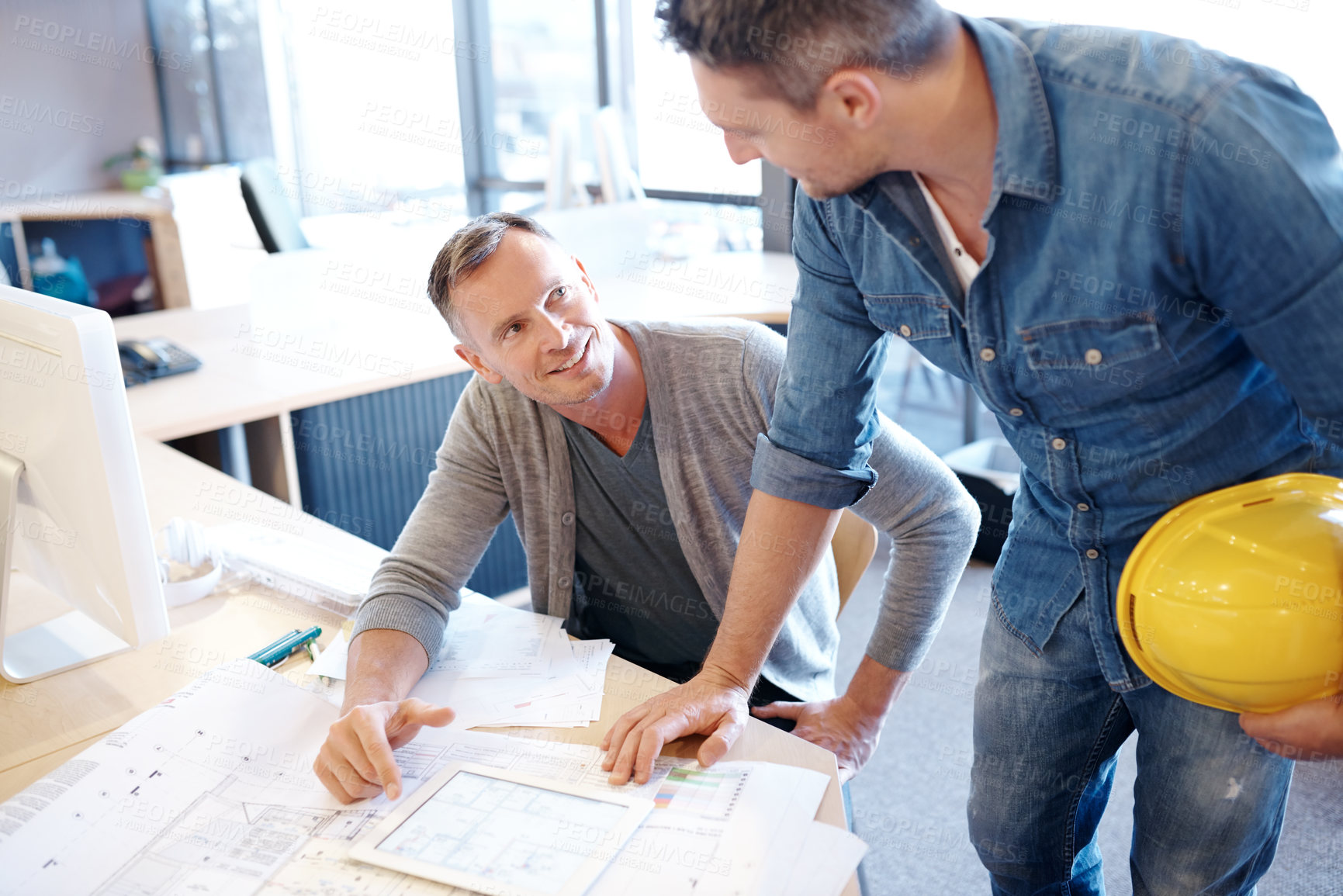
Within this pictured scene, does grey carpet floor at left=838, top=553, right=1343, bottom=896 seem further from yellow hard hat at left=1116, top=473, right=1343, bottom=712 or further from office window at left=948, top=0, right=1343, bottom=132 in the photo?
office window at left=948, top=0, right=1343, bottom=132

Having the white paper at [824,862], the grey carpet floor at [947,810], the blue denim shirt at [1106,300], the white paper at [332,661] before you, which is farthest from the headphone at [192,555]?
the grey carpet floor at [947,810]

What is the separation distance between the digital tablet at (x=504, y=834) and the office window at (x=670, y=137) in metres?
2.65

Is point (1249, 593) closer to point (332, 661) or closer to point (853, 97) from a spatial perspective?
point (853, 97)

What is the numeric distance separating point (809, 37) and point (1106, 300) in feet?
1.09

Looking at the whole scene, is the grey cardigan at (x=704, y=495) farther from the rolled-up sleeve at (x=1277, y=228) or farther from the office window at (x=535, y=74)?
the office window at (x=535, y=74)

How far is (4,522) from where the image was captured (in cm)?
116

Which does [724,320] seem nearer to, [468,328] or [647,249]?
[468,328]

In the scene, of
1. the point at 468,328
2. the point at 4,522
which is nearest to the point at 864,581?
the point at 468,328

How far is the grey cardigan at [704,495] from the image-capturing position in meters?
1.34

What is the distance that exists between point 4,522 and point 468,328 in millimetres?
608

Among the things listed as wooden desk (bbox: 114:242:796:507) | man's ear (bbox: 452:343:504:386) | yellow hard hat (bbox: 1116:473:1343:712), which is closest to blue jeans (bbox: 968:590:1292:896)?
yellow hard hat (bbox: 1116:473:1343:712)

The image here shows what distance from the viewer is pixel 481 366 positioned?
4.91ft

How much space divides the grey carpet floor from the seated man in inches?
24.0

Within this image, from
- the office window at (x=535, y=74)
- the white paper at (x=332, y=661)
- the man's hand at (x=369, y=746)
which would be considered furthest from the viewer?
the office window at (x=535, y=74)
